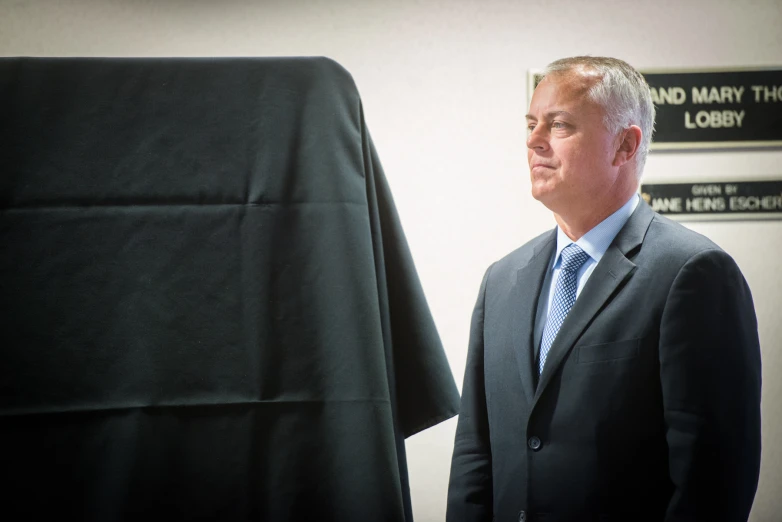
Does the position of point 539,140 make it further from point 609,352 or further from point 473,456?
point 473,456

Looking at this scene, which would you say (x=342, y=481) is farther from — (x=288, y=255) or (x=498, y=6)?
(x=498, y=6)

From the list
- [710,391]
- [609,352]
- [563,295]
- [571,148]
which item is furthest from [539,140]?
[710,391]

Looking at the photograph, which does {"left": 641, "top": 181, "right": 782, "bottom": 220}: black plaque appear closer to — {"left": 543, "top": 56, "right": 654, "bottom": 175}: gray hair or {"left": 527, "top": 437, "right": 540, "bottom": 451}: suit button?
{"left": 543, "top": 56, "right": 654, "bottom": 175}: gray hair

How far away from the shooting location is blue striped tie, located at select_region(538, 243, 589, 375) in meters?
1.33

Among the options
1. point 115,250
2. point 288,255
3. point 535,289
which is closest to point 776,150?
point 535,289

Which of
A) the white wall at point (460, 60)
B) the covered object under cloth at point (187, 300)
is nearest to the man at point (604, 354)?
the covered object under cloth at point (187, 300)

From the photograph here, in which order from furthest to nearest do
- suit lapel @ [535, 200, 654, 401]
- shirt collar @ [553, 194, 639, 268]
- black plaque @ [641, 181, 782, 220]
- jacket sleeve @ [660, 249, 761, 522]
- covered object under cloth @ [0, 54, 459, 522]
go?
black plaque @ [641, 181, 782, 220]
shirt collar @ [553, 194, 639, 268]
suit lapel @ [535, 200, 654, 401]
jacket sleeve @ [660, 249, 761, 522]
covered object under cloth @ [0, 54, 459, 522]

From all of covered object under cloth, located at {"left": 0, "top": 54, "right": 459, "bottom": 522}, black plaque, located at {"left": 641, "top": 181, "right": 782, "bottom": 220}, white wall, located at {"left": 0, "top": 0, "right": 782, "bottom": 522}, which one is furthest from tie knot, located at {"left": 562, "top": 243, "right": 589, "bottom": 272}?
black plaque, located at {"left": 641, "top": 181, "right": 782, "bottom": 220}

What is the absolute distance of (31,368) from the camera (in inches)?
32.6

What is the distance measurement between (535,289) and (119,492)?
90 centimetres

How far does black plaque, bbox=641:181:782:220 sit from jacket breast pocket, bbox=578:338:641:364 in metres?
1.37

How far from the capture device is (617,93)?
1429 millimetres

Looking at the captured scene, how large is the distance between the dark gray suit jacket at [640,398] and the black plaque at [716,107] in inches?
49.1

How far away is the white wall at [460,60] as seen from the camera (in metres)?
2.46
